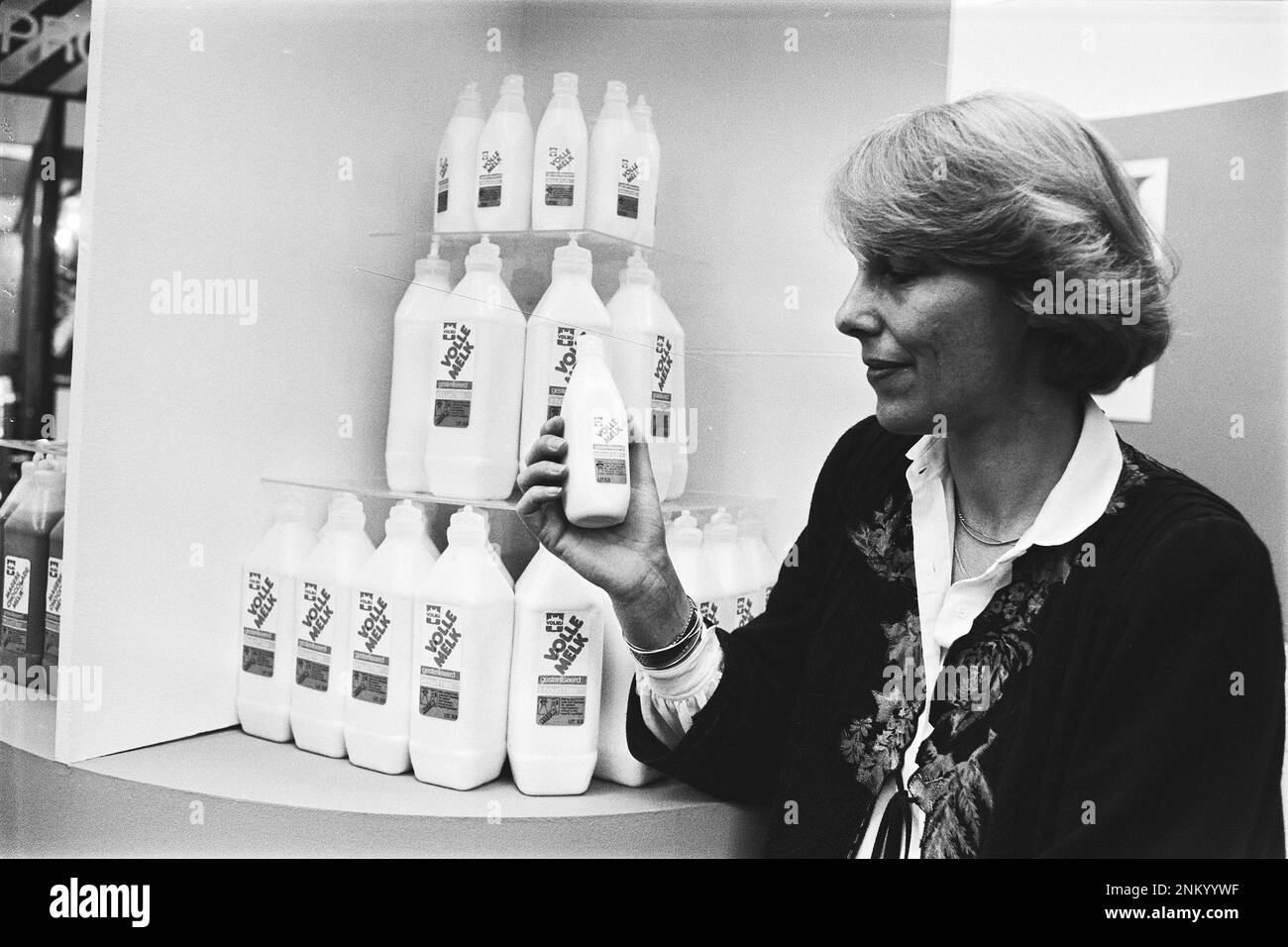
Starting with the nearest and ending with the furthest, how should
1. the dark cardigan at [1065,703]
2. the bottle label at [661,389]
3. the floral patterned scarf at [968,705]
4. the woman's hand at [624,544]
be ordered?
the dark cardigan at [1065,703]
the floral patterned scarf at [968,705]
the woman's hand at [624,544]
the bottle label at [661,389]

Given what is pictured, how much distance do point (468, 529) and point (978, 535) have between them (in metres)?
0.64

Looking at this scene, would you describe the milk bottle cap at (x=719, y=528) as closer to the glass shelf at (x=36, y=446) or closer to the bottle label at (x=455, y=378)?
the bottle label at (x=455, y=378)

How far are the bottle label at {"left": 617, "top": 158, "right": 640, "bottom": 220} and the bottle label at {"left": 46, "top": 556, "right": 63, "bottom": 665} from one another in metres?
0.95

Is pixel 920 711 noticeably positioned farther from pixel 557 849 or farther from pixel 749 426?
pixel 749 426

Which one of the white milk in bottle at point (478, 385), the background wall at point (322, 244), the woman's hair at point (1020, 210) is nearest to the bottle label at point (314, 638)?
the background wall at point (322, 244)

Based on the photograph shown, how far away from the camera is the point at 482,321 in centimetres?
152

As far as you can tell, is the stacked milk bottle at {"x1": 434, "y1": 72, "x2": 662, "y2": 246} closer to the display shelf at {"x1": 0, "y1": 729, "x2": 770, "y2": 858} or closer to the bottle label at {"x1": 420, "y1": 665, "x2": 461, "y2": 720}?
the bottle label at {"x1": 420, "y1": 665, "x2": 461, "y2": 720}

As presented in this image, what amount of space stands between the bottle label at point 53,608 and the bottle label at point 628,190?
0.95 meters

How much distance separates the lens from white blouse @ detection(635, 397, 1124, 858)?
1180 millimetres

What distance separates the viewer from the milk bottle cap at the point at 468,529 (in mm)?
1436

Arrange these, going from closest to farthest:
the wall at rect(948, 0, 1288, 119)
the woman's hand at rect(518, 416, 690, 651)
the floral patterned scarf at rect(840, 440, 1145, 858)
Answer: the floral patterned scarf at rect(840, 440, 1145, 858) < the woman's hand at rect(518, 416, 690, 651) < the wall at rect(948, 0, 1288, 119)

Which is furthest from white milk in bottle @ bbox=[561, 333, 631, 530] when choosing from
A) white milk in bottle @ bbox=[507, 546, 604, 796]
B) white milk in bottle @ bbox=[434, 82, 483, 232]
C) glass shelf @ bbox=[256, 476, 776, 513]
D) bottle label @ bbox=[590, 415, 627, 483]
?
white milk in bottle @ bbox=[434, 82, 483, 232]
